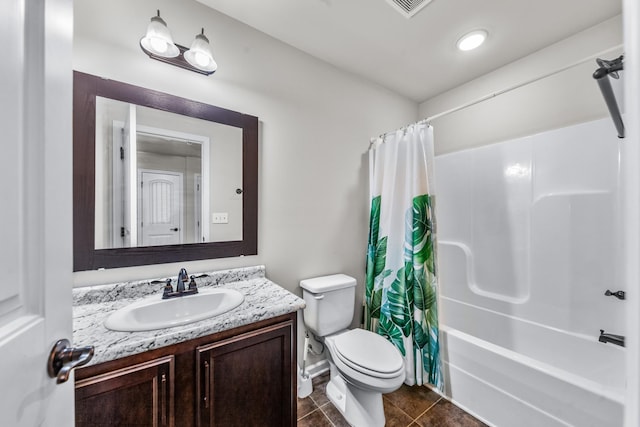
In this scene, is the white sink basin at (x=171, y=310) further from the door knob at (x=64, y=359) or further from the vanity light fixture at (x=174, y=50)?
the vanity light fixture at (x=174, y=50)

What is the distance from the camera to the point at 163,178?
1270 mm

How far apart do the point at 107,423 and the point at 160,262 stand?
0.65m

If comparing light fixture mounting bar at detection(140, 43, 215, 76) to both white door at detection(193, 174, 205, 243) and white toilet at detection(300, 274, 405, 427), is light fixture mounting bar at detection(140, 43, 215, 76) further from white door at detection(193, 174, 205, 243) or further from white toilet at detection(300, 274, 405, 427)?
white toilet at detection(300, 274, 405, 427)

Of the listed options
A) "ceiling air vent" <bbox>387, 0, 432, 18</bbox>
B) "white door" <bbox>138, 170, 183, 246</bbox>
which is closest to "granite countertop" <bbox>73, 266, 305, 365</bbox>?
"white door" <bbox>138, 170, 183, 246</bbox>

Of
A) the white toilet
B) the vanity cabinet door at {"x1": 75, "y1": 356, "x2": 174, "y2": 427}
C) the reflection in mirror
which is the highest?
the reflection in mirror

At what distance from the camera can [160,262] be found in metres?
1.25

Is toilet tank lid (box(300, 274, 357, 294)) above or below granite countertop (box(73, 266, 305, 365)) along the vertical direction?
below

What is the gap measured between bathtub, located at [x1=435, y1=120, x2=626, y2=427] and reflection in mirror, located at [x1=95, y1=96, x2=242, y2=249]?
1740 mm

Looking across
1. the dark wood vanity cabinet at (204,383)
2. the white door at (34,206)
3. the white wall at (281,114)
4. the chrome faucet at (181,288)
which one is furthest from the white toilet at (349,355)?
the white door at (34,206)

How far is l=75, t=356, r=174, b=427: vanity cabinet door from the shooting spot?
0.75 m

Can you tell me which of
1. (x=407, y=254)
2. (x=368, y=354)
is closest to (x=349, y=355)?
(x=368, y=354)

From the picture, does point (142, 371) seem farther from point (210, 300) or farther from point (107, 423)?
point (210, 300)

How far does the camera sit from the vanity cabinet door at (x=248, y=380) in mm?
927

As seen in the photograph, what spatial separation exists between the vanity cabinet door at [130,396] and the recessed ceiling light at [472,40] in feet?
7.94
